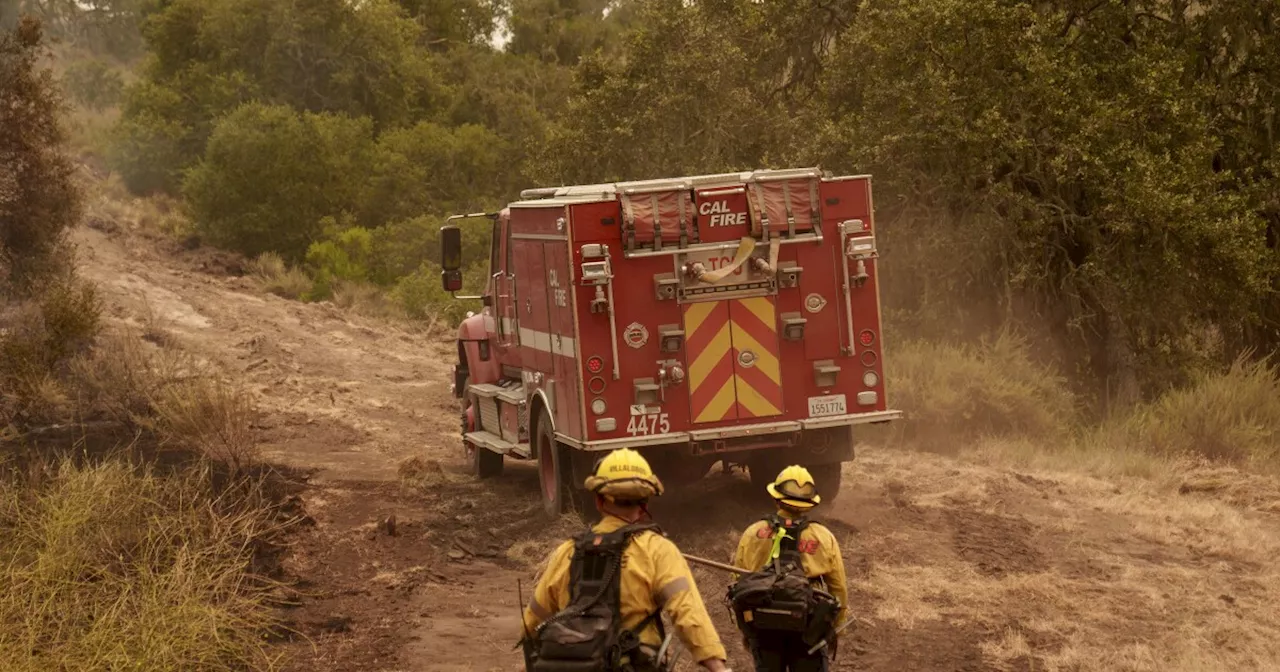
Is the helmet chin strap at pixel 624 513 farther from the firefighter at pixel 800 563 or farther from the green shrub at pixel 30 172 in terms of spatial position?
the green shrub at pixel 30 172

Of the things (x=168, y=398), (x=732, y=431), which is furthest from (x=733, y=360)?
(x=168, y=398)

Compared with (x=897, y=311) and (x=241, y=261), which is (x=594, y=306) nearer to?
(x=897, y=311)

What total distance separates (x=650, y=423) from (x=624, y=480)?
6.58 meters

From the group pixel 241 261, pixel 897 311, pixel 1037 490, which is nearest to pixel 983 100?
pixel 897 311

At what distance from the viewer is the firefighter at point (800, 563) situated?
268 inches

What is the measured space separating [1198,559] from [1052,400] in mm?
6606

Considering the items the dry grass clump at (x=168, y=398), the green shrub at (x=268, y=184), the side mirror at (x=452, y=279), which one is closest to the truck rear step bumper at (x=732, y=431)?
the side mirror at (x=452, y=279)

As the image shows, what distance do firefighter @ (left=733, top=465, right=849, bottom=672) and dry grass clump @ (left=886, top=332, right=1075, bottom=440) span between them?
11009 millimetres

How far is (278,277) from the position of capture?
3441 centimetres

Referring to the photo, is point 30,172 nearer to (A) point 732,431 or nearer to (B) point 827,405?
(A) point 732,431

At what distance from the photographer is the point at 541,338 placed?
13.5 meters

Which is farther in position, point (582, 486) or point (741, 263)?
point (582, 486)

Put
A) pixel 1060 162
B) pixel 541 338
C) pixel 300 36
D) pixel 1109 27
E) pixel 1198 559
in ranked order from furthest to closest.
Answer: pixel 300 36 → pixel 1109 27 → pixel 1060 162 → pixel 541 338 → pixel 1198 559

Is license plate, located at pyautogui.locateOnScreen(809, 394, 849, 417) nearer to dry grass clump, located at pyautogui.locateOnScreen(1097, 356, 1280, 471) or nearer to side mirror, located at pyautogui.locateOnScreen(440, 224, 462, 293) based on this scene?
side mirror, located at pyautogui.locateOnScreen(440, 224, 462, 293)
